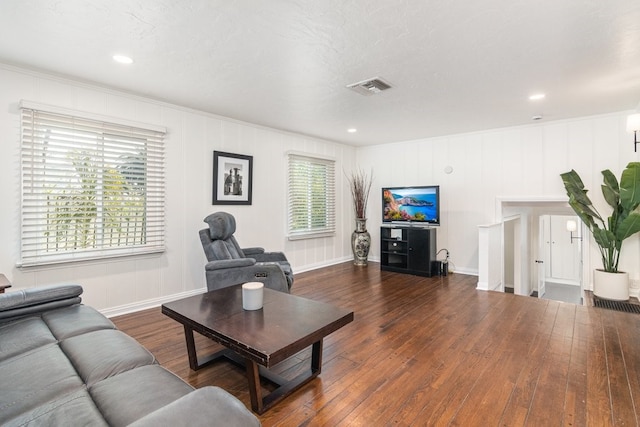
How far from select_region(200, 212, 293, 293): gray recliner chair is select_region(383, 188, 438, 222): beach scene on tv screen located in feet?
9.41

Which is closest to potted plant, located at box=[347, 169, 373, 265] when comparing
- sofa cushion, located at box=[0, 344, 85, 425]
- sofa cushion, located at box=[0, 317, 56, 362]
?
sofa cushion, located at box=[0, 317, 56, 362]

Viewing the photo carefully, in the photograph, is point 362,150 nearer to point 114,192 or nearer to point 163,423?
point 114,192

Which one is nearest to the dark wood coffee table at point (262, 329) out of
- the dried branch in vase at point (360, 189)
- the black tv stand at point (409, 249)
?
the black tv stand at point (409, 249)

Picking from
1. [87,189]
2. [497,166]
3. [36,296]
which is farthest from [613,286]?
[87,189]

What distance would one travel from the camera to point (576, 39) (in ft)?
7.54

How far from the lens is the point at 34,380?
4.06 ft

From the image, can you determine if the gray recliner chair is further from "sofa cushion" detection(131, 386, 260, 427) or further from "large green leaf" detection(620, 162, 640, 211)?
"large green leaf" detection(620, 162, 640, 211)

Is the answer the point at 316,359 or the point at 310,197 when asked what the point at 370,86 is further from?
the point at 310,197

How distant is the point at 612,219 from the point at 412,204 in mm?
2641

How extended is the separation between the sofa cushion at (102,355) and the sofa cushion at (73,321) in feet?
0.30

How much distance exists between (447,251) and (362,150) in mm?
2722

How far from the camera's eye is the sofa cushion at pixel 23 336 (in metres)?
1.50

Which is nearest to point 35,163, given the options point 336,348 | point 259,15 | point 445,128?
point 259,15

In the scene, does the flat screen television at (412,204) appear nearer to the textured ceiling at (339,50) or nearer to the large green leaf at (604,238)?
the textured ceiling at (339,50)
